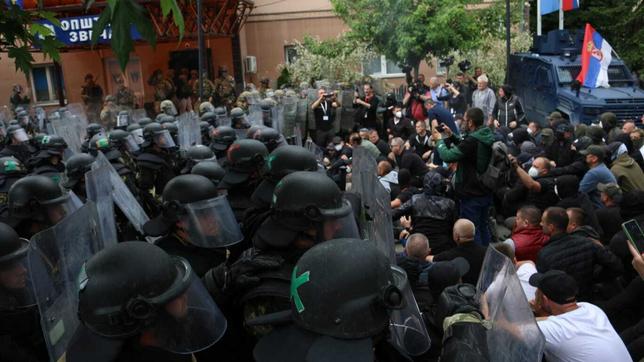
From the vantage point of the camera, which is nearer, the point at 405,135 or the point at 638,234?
the point at 638,234

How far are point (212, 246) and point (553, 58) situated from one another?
13.4m

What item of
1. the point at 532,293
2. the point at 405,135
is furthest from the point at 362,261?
the point at 405,135

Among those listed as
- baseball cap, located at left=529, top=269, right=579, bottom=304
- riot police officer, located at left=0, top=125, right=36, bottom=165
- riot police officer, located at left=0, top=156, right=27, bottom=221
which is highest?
riot police officer, located at left=0, top=156, right=27, bottom=221

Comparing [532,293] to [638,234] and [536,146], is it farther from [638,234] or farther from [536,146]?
[536,146]

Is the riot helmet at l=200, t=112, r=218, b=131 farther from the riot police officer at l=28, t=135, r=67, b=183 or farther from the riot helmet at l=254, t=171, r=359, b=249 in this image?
the riot helmet at l=254, t=171, r=359, b=249

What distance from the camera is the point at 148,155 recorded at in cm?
656

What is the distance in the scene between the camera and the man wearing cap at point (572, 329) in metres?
3.12

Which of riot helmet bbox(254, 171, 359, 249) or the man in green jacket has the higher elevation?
riot helmet bbox(254, 171, 359, 249)

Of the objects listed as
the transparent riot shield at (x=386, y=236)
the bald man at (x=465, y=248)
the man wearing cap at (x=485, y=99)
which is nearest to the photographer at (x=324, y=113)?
the man wearing cap at (x=485, y=99)

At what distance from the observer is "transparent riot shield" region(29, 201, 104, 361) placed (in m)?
2.49

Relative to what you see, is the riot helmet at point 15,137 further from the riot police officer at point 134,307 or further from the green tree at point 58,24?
the riot police officer at point 134,307

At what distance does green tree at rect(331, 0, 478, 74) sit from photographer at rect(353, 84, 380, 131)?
18.0 feet

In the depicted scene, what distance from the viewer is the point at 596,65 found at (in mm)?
13562

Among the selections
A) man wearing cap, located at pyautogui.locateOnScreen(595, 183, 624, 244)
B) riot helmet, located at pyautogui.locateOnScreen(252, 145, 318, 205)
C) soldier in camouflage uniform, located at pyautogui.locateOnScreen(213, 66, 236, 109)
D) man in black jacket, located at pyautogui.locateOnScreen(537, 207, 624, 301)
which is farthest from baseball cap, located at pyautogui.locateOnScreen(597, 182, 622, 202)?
soldier in camouflage uniform, located at pyautogui.locateOnScreen(213, 66, 236, 109)
